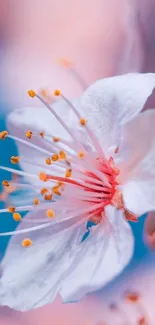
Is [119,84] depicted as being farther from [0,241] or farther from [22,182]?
[0,241]

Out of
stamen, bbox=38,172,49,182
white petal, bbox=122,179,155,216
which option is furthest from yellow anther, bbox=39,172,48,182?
white petal, bbox=122,179,155,216

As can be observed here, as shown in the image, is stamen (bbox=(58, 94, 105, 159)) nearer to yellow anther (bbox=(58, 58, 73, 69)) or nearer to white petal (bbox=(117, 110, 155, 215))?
white petal (bbox=(117, 110, 155, 215))

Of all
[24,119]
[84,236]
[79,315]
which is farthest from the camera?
[79,315]

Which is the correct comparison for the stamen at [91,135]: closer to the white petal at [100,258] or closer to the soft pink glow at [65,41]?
the white petal at [100,258]

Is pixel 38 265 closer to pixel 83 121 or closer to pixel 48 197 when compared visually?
pixel 48 197

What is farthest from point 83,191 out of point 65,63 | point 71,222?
point 65,63

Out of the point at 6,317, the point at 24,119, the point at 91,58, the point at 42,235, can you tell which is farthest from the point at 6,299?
the point at 91,58
